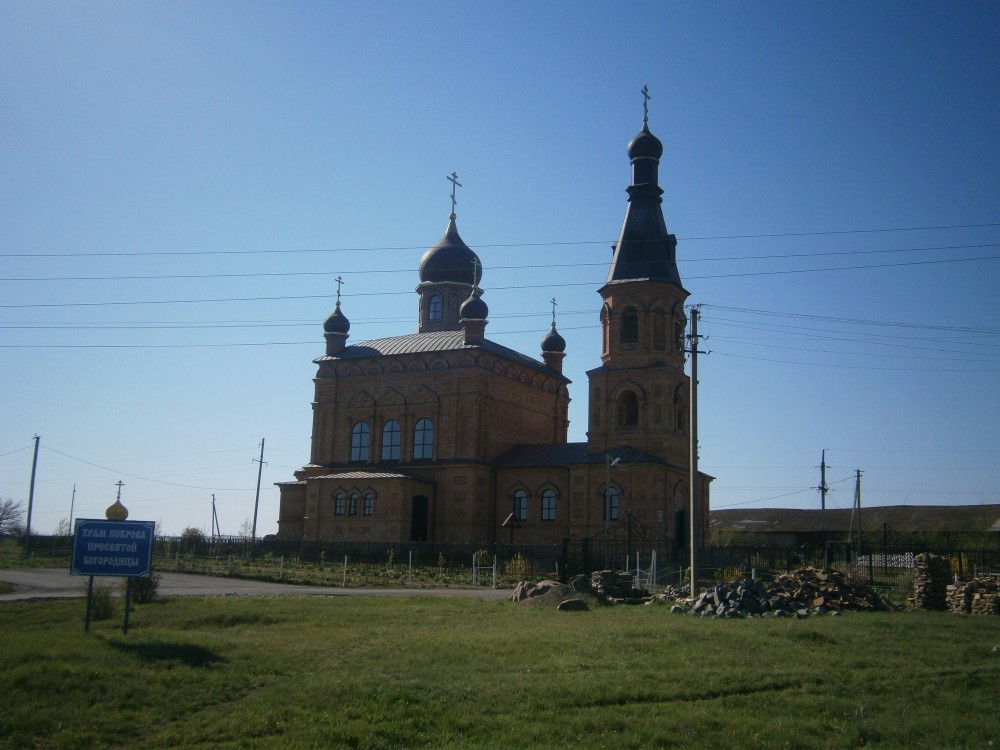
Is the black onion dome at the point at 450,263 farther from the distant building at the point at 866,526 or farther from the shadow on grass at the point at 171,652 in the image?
the shadow on grass at the point at 171,652

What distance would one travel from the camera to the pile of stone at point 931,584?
22.0m

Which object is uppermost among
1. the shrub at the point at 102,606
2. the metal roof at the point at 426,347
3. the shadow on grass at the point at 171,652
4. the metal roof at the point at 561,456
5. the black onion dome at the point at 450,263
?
the black onion dome at the point at 450,263

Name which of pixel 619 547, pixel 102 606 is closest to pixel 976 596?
pixel 102 606

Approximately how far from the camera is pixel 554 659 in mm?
14383

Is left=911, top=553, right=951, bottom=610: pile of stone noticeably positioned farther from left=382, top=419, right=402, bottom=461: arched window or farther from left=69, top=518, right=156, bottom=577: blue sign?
left=382, top=419, right=402, bottom=461: arched window

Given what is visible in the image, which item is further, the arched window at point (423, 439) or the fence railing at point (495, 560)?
the arched window at point (423, 439)

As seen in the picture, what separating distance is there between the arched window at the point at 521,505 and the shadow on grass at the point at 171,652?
30.7 meters

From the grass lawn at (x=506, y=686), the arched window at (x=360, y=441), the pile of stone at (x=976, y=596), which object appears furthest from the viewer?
the arched window at (x=360, y=441)

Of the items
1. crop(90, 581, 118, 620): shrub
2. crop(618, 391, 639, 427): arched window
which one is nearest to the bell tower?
crop(618, 391, 639, 427): arched window

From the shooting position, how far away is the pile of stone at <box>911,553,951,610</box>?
72.0 feet

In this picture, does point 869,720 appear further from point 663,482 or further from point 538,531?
point 538,531

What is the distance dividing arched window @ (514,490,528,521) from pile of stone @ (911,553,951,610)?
23.7 metres

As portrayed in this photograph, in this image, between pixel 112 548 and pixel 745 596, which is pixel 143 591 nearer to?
pixel 112 548

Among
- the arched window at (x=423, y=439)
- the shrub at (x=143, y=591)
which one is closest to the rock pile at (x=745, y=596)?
the shrub at (x=143, y=591)
